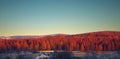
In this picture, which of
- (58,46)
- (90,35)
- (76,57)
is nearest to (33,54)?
(58,46)

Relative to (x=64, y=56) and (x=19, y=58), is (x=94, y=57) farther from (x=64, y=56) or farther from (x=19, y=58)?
(x=19, y=58)

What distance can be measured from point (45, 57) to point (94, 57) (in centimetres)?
97

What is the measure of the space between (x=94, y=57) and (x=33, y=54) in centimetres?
121

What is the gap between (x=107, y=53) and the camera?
5.39 meters

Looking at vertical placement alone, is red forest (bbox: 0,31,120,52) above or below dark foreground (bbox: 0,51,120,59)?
above

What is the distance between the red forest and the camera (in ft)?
17.7

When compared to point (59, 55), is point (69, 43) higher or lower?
higher

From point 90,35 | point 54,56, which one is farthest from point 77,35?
point 54,56

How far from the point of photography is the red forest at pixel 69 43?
5.39 meters

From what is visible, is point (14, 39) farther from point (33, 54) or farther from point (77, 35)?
point (77, 35)

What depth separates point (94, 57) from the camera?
5.37 metres

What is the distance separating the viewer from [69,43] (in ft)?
17.9

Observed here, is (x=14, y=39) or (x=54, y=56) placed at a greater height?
(x=14, y=39)

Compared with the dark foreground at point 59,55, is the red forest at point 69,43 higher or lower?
higher
